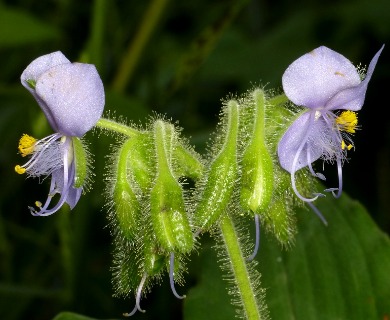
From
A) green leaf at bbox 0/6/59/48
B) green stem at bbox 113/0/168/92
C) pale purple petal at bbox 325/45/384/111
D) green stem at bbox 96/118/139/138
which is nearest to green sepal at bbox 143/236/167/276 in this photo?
green stem at bbox 96/118/139/138

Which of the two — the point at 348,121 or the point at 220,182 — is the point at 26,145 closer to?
the point at 220,182

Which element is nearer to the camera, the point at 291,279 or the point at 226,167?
the point at 226,167

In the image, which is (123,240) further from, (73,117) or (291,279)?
(291,279)

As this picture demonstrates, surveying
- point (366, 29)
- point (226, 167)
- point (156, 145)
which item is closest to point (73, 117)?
point (156, 145)

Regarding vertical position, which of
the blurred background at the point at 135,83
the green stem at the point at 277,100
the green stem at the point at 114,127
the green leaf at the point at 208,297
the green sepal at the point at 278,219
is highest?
the blurred background at the point at 135,83

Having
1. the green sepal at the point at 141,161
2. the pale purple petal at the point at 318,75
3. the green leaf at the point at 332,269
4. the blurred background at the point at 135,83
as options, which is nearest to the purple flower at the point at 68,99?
the green sepal at the point at 141,161

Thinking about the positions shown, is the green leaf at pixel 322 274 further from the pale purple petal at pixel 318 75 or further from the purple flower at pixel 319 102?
the pale purple petal at pixel 318 75
